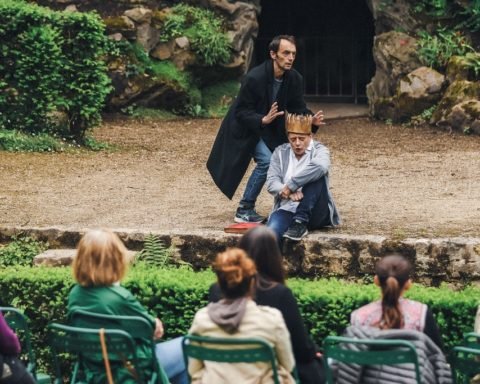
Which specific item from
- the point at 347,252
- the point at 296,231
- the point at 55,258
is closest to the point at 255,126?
the point at 296,231

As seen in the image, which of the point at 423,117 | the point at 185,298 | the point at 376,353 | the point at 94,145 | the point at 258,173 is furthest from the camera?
the point at 423,117

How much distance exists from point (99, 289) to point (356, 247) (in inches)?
125

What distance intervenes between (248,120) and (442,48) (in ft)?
27.7

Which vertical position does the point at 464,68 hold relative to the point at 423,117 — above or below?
above

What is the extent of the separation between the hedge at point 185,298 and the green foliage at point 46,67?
250 inches

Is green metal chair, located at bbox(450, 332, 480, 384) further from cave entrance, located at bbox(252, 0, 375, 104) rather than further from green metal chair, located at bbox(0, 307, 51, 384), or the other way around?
cave entrance, located at bbox(252, 0, 375, 104)

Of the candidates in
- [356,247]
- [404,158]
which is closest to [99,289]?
[356,247]

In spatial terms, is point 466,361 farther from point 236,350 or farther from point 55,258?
point 55,258

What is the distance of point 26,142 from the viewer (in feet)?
46.4

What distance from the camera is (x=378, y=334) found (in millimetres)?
5828

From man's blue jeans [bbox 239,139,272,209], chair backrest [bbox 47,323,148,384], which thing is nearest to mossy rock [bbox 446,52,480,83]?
man's blue jeans [bbox 239,139,272,209]

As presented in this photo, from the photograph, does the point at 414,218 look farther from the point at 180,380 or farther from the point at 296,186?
the point at 180,380

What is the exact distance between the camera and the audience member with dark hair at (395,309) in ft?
19.2

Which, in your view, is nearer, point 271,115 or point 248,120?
point 271,115
